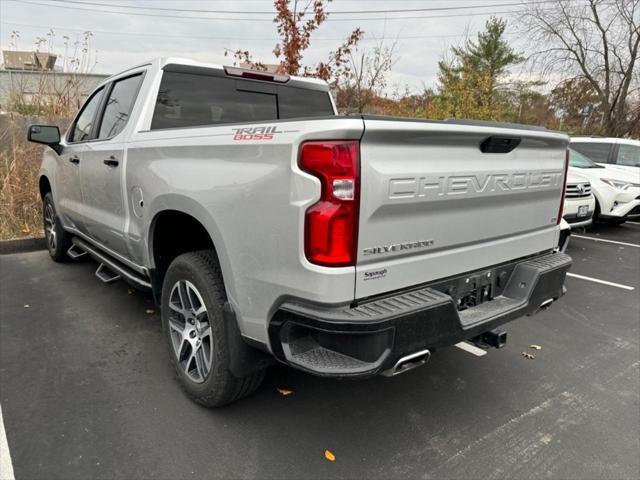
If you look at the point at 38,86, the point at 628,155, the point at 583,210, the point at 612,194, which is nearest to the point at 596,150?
the point at 628,155

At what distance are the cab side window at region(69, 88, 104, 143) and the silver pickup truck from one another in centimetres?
89

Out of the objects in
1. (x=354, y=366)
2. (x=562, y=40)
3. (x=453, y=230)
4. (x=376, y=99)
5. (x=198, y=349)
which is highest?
(x=562, y=40)

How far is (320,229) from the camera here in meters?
1.86

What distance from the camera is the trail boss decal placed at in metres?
2.01

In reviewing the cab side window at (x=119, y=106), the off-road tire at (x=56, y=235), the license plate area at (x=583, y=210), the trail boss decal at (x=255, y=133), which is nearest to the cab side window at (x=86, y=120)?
the cab side window at (x=119, y=106)

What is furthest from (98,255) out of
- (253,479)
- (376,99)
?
(376,99)

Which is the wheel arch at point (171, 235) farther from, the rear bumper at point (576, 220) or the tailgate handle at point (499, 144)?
the rear bumper at point (576, 220)

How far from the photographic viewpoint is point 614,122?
68.7 feet

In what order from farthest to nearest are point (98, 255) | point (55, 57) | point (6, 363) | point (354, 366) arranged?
point (55, 57)
point (98, 255)
point (6, 363)
point (354, 366)

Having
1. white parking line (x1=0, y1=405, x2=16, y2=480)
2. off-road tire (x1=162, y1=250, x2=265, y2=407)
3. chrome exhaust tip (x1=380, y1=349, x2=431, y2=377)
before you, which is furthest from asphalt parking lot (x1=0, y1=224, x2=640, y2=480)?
chrome exhaust tip (x1=380, y1=349, x2=431, y2=377)

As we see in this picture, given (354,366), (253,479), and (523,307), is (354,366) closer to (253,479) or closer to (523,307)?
(253,479)

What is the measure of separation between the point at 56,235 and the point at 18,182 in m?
2.15

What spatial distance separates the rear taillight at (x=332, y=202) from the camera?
6.01 ft

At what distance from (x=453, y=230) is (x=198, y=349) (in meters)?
1.57
